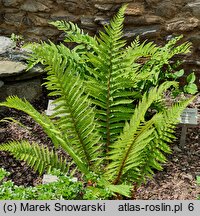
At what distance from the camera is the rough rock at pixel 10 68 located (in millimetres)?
4250

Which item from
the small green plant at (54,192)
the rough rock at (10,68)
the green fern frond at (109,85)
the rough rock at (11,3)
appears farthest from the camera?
the rough rock at (11,3)

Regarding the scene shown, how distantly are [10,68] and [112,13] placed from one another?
103cm

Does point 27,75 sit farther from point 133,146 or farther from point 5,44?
point 133,146

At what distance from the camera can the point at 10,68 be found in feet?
14.1

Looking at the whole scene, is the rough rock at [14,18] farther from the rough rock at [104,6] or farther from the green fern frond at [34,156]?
the green fern frond at [34,156]

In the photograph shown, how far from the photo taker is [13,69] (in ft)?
14.1

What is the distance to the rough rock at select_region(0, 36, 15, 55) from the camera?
4484mm

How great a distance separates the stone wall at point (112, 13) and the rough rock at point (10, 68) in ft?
1.64

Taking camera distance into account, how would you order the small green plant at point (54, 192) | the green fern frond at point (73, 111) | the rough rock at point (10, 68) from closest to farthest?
1. the small green plant at point (54, 192)
2. the green fern frond at point (73, 111)
3. the rough rock at point (10, 68)

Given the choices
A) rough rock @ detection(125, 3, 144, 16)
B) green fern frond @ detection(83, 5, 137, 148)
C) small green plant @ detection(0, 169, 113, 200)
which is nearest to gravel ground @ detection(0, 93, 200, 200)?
green fern frond @ detection(83, 5, 137, 148)

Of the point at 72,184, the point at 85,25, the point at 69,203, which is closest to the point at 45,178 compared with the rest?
the point at 72,184

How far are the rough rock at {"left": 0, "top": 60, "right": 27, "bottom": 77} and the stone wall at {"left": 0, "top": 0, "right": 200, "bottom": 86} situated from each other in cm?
50

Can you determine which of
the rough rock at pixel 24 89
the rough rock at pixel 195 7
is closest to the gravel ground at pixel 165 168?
the rough rock at pixel 24 89

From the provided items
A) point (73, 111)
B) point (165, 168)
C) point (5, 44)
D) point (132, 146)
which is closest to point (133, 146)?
point (132, 146)
